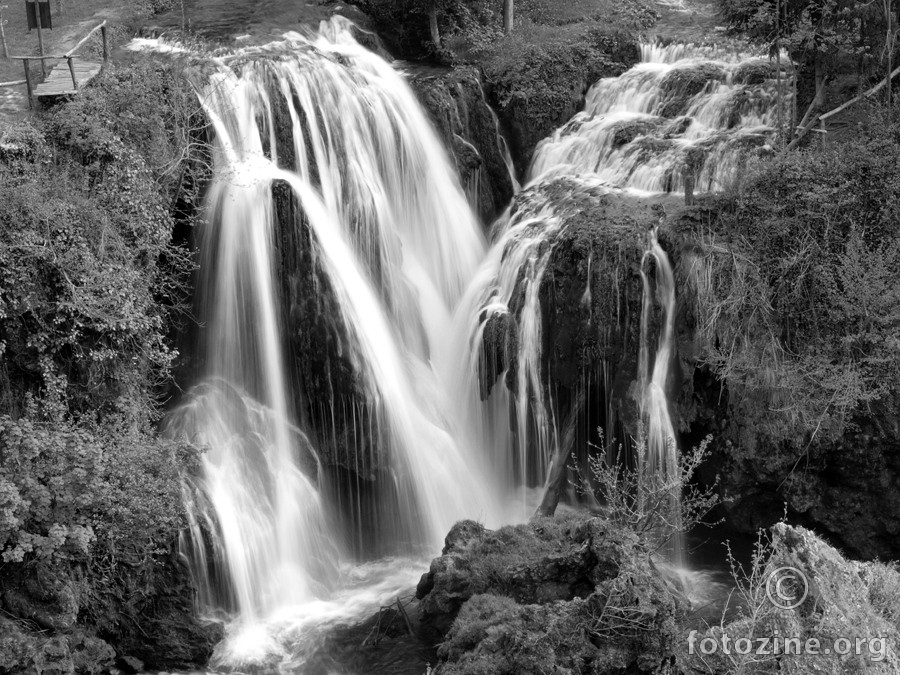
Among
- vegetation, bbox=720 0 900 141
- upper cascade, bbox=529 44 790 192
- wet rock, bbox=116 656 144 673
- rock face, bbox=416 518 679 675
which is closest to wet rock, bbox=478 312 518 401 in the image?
rock face, bbox=416 518 679 675

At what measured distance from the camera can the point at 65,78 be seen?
1596cm

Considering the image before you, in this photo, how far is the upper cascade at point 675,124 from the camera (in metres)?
17.3

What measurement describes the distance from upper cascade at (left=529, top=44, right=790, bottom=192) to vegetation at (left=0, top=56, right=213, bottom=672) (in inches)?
350

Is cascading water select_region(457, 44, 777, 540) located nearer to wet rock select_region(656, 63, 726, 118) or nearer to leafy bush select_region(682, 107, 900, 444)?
wet rock select_region(656, 63, 726, 118)

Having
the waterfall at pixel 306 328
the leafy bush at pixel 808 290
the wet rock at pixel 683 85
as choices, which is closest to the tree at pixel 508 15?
the wet rock at pixel 683 85

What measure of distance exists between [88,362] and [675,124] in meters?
12.8

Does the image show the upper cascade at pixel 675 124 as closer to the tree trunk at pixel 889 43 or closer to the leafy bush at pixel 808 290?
the leafy bush at pixel 808 290

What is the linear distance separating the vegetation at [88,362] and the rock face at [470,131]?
6945mm

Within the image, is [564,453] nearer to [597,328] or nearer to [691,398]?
[597,328]

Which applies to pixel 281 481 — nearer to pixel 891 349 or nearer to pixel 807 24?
pixel 891 349

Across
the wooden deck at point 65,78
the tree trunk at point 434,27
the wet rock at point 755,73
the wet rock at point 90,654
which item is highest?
the tree trunk at point 434,27

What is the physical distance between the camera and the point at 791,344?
578 inches

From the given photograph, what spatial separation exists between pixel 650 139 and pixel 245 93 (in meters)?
8.30

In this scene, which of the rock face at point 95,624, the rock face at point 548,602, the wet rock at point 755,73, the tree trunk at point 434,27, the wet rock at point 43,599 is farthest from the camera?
the tree trunk at point 434,27
